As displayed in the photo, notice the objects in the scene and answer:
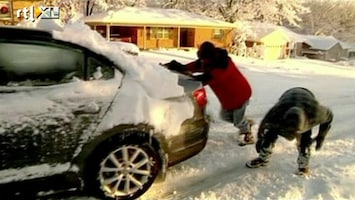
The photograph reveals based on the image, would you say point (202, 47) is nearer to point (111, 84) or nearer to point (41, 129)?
point (111, 84)

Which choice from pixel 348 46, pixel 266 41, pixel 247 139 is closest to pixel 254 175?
pixel 247 139

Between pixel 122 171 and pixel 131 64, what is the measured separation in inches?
39.6

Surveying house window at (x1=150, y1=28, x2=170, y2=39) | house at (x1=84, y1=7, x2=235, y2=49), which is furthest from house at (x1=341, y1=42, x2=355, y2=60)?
house window at (x1=150, y1=28, x2=170, y2=39)

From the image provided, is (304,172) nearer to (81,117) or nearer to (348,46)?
(81,117)

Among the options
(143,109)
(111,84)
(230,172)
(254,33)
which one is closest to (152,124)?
(143,109)

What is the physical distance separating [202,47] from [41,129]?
238cm

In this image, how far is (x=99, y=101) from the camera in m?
3.32

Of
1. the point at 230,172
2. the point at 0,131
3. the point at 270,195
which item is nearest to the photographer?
the point at 0,131

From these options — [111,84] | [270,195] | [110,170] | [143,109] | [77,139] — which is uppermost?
[111,84]

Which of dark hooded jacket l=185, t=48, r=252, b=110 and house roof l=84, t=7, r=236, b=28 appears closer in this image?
dark hooded jacket l=185, t=48, r=252, b=110

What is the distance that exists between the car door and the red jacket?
70.0 inches

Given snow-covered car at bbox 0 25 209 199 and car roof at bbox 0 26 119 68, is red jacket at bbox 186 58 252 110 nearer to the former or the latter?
snow-covered car at bbox 0 25 209 199

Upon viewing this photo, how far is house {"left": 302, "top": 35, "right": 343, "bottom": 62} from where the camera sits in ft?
151

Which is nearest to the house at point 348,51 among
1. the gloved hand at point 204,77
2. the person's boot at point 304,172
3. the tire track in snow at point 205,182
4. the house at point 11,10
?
the house at point 11,10
